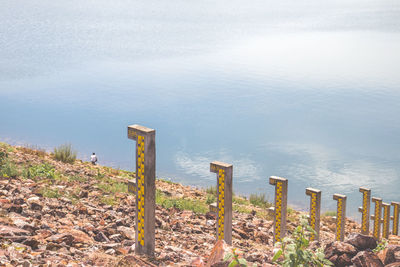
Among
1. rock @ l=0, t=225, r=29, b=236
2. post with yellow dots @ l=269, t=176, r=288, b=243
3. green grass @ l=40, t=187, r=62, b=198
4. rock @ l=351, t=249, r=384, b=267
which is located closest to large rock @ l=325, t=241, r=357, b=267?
rock @ l=351, t=249, r=384, b=267

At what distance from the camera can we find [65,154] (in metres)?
19.6

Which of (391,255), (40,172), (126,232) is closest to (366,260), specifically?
(391,255)

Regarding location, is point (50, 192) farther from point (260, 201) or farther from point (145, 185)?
point (260, 201)

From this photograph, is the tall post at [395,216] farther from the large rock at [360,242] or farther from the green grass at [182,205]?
the large rock at [360,242]

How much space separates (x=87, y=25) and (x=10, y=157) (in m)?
74.0

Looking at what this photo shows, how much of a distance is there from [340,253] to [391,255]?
768 mm

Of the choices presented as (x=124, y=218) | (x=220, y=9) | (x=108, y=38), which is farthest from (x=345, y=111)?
(x=220, y=9)

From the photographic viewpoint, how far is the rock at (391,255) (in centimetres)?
739

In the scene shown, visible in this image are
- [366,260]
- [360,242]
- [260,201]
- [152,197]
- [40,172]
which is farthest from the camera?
[260,201]

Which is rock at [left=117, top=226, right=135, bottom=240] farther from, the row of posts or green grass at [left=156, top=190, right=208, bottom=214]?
green grass at [left=156, top=190, right=208, bottom=214]

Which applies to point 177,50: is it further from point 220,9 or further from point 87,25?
point 220,9

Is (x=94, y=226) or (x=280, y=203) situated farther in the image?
(x=280, y=203)

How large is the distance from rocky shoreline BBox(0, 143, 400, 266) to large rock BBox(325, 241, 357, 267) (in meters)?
0.01

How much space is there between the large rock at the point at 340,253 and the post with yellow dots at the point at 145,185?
10.1 feet
